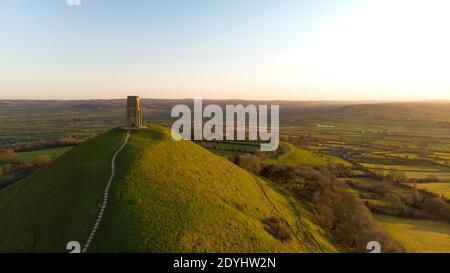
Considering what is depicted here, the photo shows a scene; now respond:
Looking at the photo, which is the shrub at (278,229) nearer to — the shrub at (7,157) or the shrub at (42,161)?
the shrub at (42,161)

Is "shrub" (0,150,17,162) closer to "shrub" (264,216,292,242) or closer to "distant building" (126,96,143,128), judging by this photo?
"distant building" (126,96,143,128)

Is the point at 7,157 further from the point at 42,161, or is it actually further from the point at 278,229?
the point at 278,229

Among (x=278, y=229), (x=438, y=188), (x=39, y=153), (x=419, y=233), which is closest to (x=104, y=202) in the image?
(x=278, y=229)

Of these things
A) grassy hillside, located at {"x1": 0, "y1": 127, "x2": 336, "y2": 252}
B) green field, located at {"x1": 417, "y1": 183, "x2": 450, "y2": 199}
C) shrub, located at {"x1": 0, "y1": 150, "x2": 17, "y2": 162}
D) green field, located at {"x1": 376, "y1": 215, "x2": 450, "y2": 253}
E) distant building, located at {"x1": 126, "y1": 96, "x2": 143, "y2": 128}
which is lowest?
green field, located at {"x1": 376, "y1": 215, "x2": 450, "y2": 253}

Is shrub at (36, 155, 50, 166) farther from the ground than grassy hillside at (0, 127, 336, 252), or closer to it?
closer to it

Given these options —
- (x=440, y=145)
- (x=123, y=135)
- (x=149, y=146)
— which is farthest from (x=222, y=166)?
(x=440, y=145)

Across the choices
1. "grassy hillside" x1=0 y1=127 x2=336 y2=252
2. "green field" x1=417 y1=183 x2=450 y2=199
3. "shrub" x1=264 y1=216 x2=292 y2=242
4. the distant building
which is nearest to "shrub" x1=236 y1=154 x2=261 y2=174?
"grassy hillside" x1=0 y1=127 x2=336 y2=252

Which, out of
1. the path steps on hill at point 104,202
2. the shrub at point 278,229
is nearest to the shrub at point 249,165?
the shrub at point 278,229

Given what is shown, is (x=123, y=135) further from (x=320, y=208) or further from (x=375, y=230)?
(x=375, y=230)
